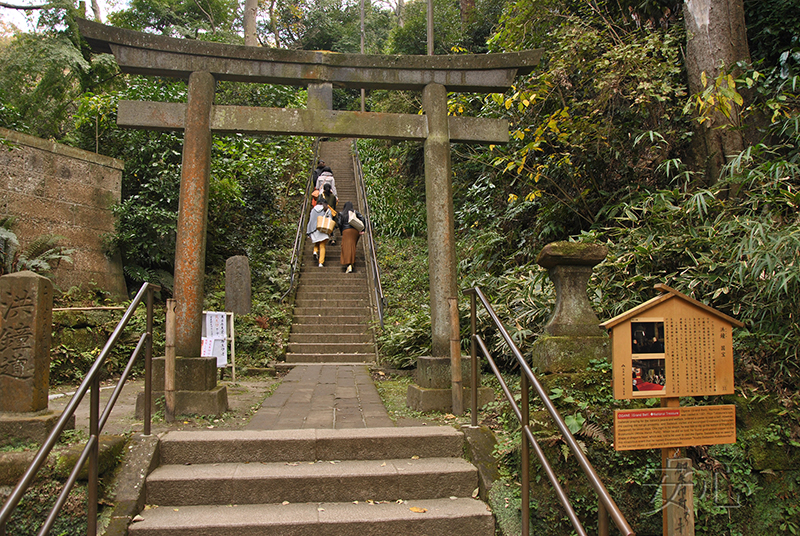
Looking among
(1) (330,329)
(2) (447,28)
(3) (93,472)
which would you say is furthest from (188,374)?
(2) (447,28)

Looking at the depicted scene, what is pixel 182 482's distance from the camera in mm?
3055

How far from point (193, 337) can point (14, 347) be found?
159 centimetres

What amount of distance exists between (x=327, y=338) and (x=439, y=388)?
440 centimetres

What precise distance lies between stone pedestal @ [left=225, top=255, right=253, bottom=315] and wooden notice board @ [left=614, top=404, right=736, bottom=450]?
6.13 m

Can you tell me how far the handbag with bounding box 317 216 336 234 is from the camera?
34.2 ft

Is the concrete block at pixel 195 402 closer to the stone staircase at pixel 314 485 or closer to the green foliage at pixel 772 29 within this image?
the stone staircase at pixel 314 485

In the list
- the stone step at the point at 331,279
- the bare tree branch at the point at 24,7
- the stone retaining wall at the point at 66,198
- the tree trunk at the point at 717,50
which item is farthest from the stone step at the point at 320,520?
the bare tree branch at the point at 24,7

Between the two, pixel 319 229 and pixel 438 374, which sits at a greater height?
pixel 319 229

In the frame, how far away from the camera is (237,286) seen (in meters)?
7.39

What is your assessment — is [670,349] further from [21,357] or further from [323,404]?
[21,357]

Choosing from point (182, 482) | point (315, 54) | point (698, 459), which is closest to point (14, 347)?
point (182, 482)

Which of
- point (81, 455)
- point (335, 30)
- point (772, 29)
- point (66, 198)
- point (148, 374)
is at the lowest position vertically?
point (81, 455)

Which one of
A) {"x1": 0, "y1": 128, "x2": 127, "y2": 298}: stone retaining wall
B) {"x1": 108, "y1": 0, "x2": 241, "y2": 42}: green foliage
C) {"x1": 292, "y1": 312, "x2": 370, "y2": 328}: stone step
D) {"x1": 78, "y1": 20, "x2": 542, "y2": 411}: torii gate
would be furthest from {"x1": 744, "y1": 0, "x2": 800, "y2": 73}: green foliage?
{"x1": 108, "y1": 0, "x2": 241, "y2": 42}: green foliage

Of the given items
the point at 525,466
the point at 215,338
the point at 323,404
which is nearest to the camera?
the point at 525,466
